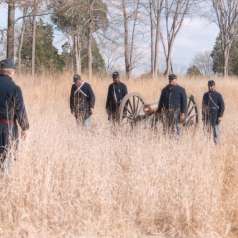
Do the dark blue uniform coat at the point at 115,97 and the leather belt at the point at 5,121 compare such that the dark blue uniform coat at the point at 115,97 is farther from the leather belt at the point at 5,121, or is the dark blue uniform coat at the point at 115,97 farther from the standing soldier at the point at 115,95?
the leather belt at the point at 5,121

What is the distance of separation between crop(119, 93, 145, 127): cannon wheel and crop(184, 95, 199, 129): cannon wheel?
1.04 m

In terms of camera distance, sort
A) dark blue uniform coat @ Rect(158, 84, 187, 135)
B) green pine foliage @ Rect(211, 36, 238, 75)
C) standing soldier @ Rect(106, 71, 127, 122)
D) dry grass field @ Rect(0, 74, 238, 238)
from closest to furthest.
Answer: dry grass field @ Rect(0, 74, 238, 238)
dark blue uniform coat @ Rect(158, 84, 187, 135)
standing soldier @ Rect(106, 71, 127, 122)
green pine foliage @ Rect(211, 36, 238, 75)

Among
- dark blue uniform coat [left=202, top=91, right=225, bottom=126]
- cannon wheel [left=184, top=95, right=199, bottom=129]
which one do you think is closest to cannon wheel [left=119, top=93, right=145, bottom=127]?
cannon wheel [left=184, top=95, right=199, bottom=129]

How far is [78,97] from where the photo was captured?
1231cm

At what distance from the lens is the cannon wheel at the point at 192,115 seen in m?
12.3

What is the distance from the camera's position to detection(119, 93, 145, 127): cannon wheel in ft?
40.2

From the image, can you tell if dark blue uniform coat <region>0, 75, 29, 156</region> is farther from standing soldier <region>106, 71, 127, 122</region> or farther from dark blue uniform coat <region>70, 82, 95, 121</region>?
standing soldier <region>106, 71, 127, 122</region>

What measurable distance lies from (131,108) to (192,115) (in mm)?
1452

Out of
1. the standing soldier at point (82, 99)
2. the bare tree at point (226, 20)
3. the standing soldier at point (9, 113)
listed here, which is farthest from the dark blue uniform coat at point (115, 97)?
the bare tree at point (226, 20)

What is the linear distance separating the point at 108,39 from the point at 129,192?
69.1ft

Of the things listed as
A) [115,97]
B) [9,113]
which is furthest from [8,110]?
[115,97]

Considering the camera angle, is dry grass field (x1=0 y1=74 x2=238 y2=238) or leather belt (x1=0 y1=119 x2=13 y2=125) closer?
dry grass field (x1=0 y1=74 x2=238 y2=238)

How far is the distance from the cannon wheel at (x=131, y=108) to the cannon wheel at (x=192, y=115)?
3.41 ft

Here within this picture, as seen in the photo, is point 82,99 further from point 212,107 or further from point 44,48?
point 44,48
